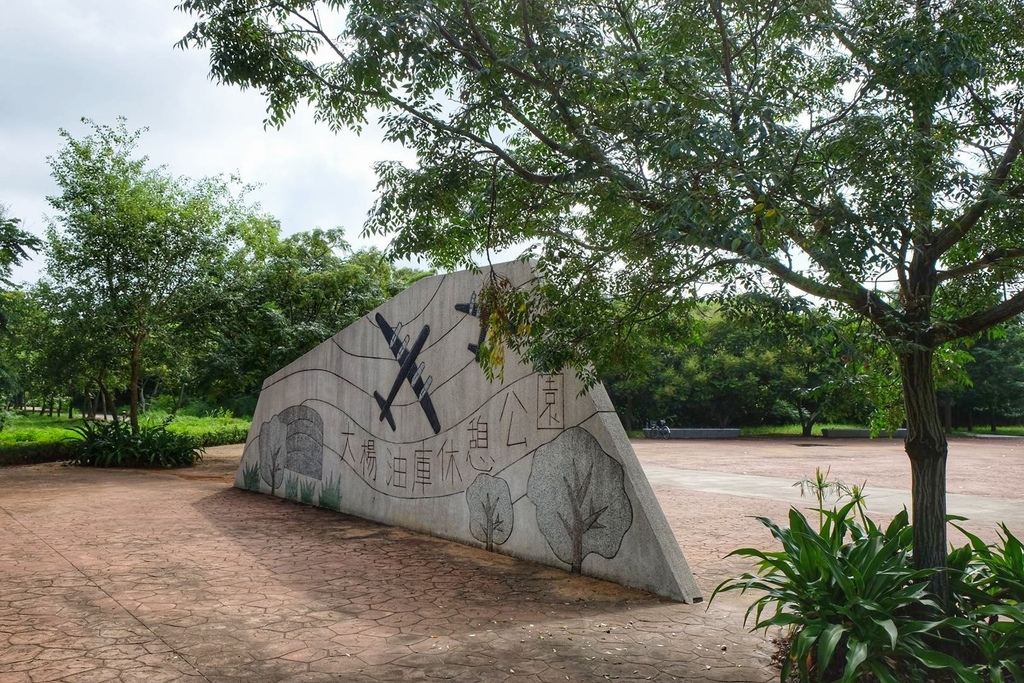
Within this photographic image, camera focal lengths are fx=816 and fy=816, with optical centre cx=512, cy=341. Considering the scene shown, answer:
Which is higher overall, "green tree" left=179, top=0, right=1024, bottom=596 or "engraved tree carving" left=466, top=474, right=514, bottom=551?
"green tree" left=179, top=0, right=1024, bottom=596

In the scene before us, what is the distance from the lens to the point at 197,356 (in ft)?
59.3

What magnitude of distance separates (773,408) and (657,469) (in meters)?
17.9

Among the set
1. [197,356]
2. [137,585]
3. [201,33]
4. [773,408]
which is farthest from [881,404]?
[773,408]

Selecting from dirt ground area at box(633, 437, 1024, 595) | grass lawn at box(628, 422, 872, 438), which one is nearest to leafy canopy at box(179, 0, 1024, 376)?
dirt ground area at box(633, 437, 1024, 595)

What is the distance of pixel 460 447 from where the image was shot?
9.00 m

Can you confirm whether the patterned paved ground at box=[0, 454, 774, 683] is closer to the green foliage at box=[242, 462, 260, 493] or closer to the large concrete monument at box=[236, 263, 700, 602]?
the large concrete monument at box=[236, 263, 700, 602]

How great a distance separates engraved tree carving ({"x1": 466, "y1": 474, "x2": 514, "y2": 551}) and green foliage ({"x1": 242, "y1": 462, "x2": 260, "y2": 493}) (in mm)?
5784

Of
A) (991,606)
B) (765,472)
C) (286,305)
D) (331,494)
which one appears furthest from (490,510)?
(765,472)

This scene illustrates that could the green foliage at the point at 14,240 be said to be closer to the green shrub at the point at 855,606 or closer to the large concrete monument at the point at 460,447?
the large concrete monument at the point at 460,447

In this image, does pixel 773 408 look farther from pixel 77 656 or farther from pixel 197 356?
pixel 77 656

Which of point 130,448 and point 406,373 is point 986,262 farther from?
point 130,448

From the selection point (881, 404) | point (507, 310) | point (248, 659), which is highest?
point (507, 310)

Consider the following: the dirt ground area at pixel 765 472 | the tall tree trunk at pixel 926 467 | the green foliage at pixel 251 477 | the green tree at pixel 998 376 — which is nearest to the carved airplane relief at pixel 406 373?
the dirt ground area at pixel 765 472

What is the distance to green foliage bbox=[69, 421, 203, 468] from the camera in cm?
1775
